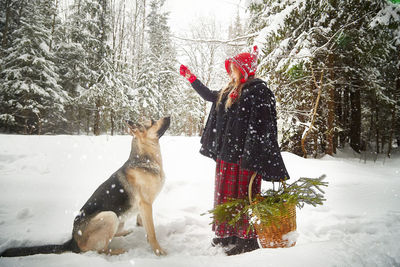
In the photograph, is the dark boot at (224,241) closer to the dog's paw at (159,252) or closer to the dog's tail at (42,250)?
the dog's paw at (159,252)

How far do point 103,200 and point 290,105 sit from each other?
7.73 meters

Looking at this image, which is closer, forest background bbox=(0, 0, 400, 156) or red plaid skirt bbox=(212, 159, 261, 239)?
red plaid skirt bbox=(212, 159, 261, 239)

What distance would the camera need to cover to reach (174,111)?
15.1 metres

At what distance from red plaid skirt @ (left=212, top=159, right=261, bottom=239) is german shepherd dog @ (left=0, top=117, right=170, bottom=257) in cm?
71

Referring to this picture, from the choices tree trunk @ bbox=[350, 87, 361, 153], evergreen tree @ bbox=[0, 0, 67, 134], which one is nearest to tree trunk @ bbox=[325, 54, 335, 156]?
tree trunk @ bbox=[350, 87, 361, 153]

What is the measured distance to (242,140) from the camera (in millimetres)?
2148

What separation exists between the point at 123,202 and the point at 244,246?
147 cm

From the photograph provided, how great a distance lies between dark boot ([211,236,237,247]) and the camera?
240 cm

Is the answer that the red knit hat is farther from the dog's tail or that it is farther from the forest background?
the forest background

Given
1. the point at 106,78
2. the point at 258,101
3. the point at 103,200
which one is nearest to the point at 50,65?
the point at 106,78

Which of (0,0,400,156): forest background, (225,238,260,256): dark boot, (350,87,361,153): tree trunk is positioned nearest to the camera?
(225,238,260,256): dark boot

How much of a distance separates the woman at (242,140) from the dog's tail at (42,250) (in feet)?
4.98

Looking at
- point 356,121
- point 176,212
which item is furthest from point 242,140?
point 356,121

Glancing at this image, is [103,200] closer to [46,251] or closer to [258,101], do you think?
[46,251]
